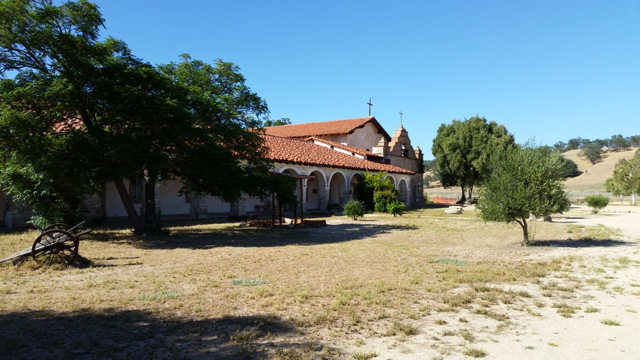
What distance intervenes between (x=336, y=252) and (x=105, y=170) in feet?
24.2

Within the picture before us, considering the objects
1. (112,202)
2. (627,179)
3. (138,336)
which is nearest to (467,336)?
(138,336)

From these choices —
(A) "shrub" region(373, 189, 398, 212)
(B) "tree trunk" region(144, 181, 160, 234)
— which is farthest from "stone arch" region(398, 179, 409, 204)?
(B) "tree trunk" region(144, 181, 160, 234)

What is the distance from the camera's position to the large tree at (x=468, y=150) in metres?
42.2

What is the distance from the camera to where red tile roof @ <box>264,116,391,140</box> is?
130 feet

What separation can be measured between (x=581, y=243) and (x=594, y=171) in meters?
101

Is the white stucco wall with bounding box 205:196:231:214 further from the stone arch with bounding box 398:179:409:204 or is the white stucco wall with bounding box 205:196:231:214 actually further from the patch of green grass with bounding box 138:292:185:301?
the stone arch with bounding box 398:179:409:204

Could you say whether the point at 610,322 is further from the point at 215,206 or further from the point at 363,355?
the point at 215,206

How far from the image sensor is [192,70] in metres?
16.8

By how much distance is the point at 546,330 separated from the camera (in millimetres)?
5219

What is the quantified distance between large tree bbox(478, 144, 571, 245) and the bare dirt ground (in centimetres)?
419

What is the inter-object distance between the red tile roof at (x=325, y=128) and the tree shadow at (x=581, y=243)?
25579 mm

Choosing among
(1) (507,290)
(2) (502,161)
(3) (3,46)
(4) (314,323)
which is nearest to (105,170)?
(3) (3,46)

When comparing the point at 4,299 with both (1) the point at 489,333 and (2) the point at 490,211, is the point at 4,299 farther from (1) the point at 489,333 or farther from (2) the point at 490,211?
(2) the point at 490,211

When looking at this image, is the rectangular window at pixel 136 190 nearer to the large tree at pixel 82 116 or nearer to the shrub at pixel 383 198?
the large tree at pixel 82 116
